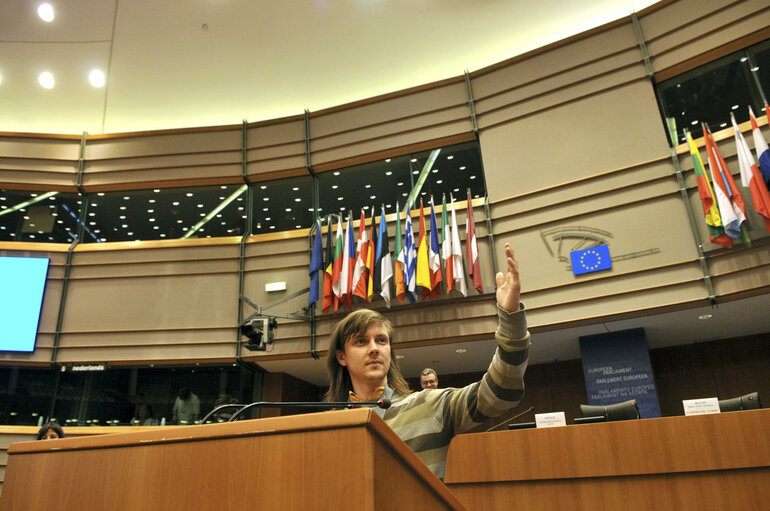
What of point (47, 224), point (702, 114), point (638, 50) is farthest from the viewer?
point (47, 224)

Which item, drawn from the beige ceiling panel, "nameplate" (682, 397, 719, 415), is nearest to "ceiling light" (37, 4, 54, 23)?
the beige ceiling panel

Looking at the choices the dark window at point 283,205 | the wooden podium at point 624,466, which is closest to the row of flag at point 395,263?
the dark window at point 283,205

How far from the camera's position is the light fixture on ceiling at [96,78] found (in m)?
9.90

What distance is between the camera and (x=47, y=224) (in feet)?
33.9

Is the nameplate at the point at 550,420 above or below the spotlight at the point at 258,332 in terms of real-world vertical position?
below

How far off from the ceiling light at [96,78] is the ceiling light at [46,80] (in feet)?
2.17

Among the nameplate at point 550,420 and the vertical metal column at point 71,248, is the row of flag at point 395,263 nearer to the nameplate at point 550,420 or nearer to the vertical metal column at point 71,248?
the vertical metal column at point 71,248

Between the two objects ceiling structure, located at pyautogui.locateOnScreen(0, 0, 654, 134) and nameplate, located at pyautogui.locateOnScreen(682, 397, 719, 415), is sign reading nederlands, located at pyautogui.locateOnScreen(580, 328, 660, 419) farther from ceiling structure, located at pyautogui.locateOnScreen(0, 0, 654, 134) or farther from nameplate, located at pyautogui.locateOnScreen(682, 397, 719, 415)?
ceiling structure, located at pyautogui.locateOnScreen(0, 0, 654, 134)

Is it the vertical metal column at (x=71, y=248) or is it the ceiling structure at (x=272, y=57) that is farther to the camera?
the vertical metal column at (x=71, y=248)

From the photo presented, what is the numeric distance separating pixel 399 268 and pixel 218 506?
7.49 m

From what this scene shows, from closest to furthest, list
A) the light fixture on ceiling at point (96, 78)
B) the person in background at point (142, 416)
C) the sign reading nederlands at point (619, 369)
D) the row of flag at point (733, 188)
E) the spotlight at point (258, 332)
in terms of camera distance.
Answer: the row of flag at point (733, 188)
the sign reading nederlands at point (619, 369)
the spotlight at point (258, 332)
the person in background at point (142, 416)
the light fixture on ceiling at point (96, 78)

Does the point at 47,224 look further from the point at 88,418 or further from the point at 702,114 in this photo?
the point at 702,114

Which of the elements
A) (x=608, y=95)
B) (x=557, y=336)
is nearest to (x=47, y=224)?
(x=557, y=336)

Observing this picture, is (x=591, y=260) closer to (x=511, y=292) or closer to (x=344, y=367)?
(x=344, y=367)
